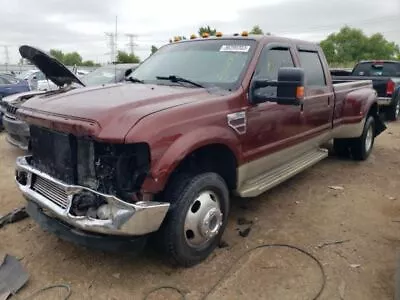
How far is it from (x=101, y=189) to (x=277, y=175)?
6.95 feet

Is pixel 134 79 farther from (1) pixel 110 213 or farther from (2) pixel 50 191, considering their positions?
(1) pixel 110 213

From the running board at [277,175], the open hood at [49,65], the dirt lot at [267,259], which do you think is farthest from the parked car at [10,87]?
the running board at [277,175]

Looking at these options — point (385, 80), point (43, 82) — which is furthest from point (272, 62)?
point (43, 82)

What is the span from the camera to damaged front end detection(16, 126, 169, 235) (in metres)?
2.85

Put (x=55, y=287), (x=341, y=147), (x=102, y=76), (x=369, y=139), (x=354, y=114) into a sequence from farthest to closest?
(x=102, y=76) → (x=369, y=139) → (x=341, y=147) → (x=354, y=114) → (x=55, y=287)

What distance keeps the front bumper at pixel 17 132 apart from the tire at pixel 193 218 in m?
3.95

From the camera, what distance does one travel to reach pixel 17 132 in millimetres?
6500

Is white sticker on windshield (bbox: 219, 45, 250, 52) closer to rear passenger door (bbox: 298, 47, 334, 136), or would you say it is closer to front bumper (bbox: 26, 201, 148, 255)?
rear passenger door (bbox: 298, 47, 334, 136)

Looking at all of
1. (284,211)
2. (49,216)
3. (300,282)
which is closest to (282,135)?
(284,211)

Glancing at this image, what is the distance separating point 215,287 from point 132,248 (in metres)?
0.71

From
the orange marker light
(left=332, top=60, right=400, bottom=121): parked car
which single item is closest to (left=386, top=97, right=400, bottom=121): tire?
(left=332, top=60, right=400, bottom=121): parked car

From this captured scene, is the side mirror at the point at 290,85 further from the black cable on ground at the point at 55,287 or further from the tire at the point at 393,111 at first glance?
the tire at the point at 393,111

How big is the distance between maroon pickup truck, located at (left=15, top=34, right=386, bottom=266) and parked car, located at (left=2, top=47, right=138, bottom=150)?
0.52m

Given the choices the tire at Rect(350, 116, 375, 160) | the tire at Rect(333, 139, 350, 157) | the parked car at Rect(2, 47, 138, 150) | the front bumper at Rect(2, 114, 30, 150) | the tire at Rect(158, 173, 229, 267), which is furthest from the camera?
the tire at Rect(333, 139, 350, 157)
